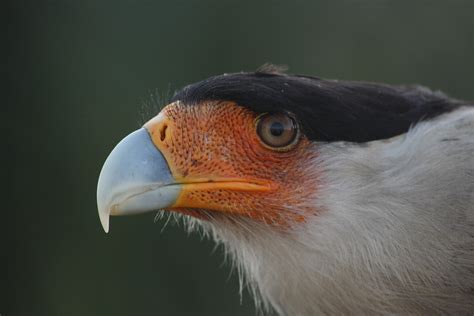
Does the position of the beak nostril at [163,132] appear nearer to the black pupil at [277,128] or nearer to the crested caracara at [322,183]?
the crested caracara at [322,183]

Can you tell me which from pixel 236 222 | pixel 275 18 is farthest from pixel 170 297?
pixel 236 222

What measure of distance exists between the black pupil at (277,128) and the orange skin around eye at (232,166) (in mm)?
68

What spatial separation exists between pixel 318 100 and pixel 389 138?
0.29 meters

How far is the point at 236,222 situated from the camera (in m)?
2.68

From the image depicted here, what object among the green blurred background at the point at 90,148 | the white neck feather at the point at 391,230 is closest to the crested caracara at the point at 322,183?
the white neck feather at the point at 391,230

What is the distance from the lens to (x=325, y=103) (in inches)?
98.0

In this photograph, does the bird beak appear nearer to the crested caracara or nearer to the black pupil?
the crested caracara

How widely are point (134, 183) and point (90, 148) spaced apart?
4.09 metres

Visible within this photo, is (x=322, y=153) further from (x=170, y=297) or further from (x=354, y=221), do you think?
(x=170, y=297)

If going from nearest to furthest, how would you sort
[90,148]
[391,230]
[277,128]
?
1. [391,230]
2. [277,128]
3. [90,148]

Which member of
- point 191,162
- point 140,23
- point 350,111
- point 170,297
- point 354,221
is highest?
point 140,23

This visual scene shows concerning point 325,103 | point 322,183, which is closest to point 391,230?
point 322,183

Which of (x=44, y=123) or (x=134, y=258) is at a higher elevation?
(x=44, y=123)

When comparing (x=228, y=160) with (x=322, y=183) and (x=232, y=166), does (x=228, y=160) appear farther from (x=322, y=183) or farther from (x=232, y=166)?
(x=322, y=183)
